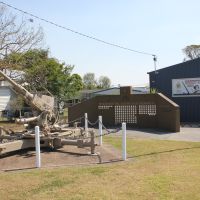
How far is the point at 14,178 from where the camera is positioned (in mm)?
9938

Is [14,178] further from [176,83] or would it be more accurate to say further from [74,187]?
[176,83]

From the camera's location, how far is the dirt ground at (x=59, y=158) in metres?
11.8

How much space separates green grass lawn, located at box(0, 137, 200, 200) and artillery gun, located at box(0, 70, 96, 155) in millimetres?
2345

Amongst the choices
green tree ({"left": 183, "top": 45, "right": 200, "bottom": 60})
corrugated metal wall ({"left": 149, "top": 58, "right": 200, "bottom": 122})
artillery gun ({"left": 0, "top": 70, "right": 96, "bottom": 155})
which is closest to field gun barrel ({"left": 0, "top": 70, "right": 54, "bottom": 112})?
artillery gun ({"left": 0, "top": 70, "right": 96, "bottom": 155})

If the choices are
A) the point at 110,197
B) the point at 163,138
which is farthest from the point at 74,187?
the point at 163,138

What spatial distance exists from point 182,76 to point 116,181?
18.9 metres

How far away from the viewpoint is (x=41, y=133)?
14.1m

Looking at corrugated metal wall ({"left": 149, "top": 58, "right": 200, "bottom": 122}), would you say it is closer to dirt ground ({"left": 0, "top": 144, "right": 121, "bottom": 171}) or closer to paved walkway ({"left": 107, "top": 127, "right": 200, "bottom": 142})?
paved walkway ({"left": 107, "top": 127, "right": 200, "bottom": 142})

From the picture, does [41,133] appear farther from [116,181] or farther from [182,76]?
[182,76]

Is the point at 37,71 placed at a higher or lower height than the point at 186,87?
higher

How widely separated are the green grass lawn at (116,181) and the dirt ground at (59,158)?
0.79 metres

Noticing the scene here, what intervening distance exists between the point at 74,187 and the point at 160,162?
362cm

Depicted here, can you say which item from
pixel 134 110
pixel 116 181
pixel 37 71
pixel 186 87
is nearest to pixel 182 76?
pixel 186 87

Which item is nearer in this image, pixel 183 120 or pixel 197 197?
pixel 197 197
